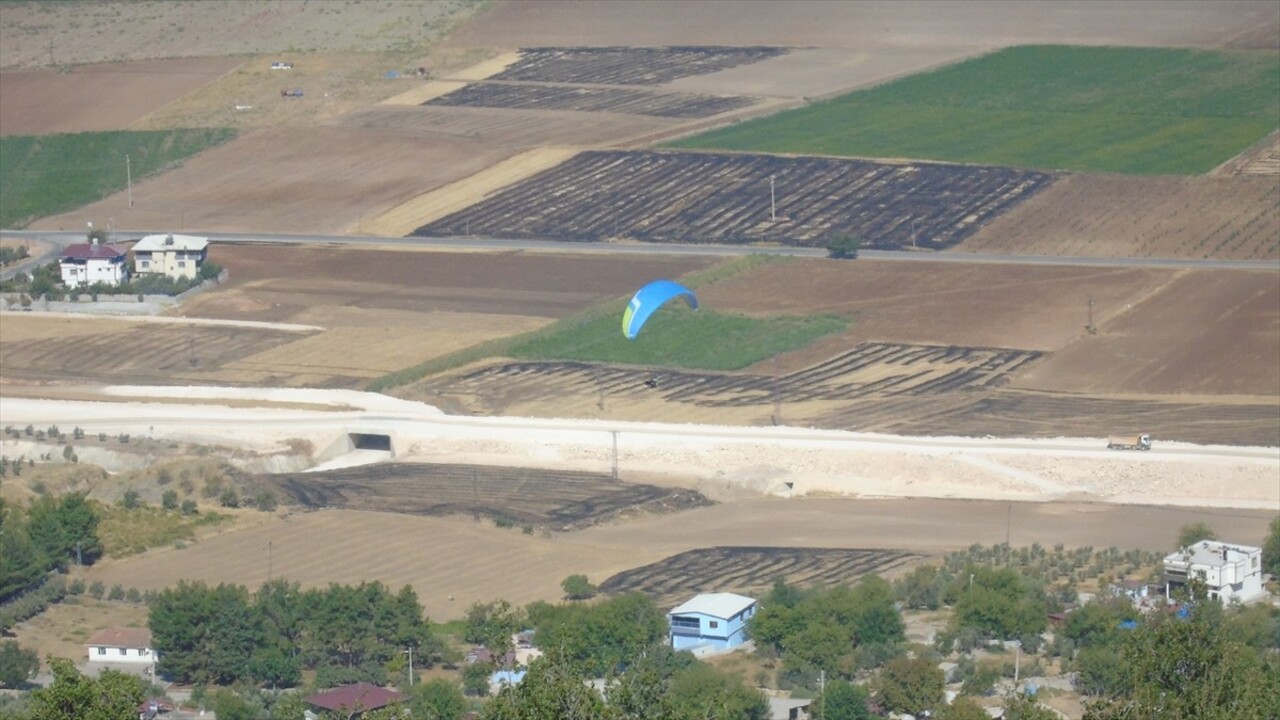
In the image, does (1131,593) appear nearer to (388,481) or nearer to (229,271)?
(388,481)

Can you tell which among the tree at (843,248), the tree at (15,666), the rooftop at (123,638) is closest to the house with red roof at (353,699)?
the tree at (15,666)

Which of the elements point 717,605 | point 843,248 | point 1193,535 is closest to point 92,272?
point 843,248

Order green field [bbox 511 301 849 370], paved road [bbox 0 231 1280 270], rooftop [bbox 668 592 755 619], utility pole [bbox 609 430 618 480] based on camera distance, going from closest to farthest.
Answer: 1. rooftop [bbox 668 592 755 619]
2. utility pole [bbox 609 430 618 480]
3. green field [bbox 511 301 849 370]
4. paved road [bbox 0 231 1280 270]

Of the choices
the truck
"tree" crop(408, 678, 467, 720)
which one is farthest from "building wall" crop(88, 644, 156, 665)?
the truck

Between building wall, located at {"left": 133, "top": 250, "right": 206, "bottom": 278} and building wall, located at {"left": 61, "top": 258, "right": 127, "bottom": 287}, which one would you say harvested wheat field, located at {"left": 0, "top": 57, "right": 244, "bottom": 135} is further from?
building wall, located at {"left": 133, "top": 250, "right": 206, "bottom": 278}

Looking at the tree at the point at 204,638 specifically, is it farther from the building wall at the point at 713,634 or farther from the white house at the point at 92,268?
the white house at the point at 92,268
